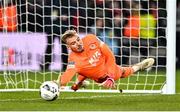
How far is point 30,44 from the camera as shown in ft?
52.0

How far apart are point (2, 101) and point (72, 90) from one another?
1.91 m

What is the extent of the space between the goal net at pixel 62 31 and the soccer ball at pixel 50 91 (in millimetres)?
2296

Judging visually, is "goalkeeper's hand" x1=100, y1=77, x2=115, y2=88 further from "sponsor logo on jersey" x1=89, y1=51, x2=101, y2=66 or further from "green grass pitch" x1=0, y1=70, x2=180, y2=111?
"sponsor logo on jersey" x1=89, y1=51, x2=101, y2=66

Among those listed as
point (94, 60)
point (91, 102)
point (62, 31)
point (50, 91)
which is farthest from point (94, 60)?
point (62, 31)

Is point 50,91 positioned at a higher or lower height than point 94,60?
lower

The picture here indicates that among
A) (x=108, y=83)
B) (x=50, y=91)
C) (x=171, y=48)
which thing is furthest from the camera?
(x=171, y=48)

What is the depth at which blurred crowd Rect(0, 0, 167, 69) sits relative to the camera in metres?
14.4

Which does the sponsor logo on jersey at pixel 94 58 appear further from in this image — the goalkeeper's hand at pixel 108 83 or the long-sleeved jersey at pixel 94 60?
the goalkeeper's hand at pixel 108 83

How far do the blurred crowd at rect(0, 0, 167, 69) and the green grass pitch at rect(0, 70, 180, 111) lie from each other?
2076mm

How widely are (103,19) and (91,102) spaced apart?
3.55 m

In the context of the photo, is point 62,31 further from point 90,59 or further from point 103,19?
point 90,59

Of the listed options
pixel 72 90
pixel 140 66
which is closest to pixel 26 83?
pixel 72 90

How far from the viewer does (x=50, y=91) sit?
10.9 metres

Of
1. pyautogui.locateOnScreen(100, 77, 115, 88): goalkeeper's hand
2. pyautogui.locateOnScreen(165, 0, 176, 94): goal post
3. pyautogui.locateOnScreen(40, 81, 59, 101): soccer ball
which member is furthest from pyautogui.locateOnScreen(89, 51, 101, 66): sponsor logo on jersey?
pyautogui.locateOnScreen(165, 0, 176, 94): goal post
